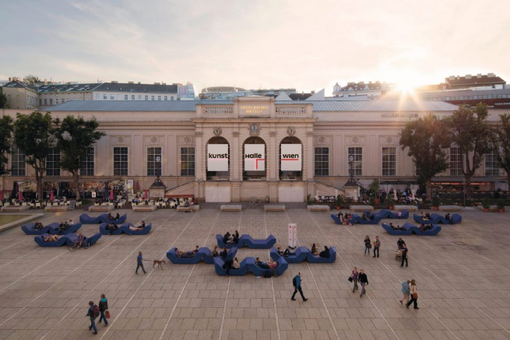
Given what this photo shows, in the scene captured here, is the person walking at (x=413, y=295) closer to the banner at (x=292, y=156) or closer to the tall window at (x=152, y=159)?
the banner at (x=292, y=156)

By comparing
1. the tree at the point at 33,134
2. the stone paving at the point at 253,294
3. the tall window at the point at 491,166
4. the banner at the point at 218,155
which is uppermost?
the tree at the point at 33,134

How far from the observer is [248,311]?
53.2ft

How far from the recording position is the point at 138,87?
11431 cm

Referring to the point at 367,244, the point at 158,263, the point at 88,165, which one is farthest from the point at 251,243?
the point at 88,165

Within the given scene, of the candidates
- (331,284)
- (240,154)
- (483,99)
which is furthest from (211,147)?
(483,99)

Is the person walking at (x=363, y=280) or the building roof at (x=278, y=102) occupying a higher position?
the building roof at (x=278, y=102)

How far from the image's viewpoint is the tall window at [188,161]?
51594 millimetres

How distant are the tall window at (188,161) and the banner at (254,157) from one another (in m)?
9.59

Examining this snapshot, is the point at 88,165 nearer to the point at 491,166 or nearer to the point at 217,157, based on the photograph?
the point at 217,157

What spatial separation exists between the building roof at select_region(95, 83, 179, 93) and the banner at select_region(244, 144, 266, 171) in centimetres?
7624

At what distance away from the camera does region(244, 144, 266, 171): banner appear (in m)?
46.2

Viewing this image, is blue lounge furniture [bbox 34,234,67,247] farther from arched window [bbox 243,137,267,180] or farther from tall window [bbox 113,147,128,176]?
tall window [bbox 113,147,128,176]

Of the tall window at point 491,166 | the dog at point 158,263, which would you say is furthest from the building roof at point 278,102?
the dog at point 158,263

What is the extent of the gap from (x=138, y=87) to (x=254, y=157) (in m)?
81.9
